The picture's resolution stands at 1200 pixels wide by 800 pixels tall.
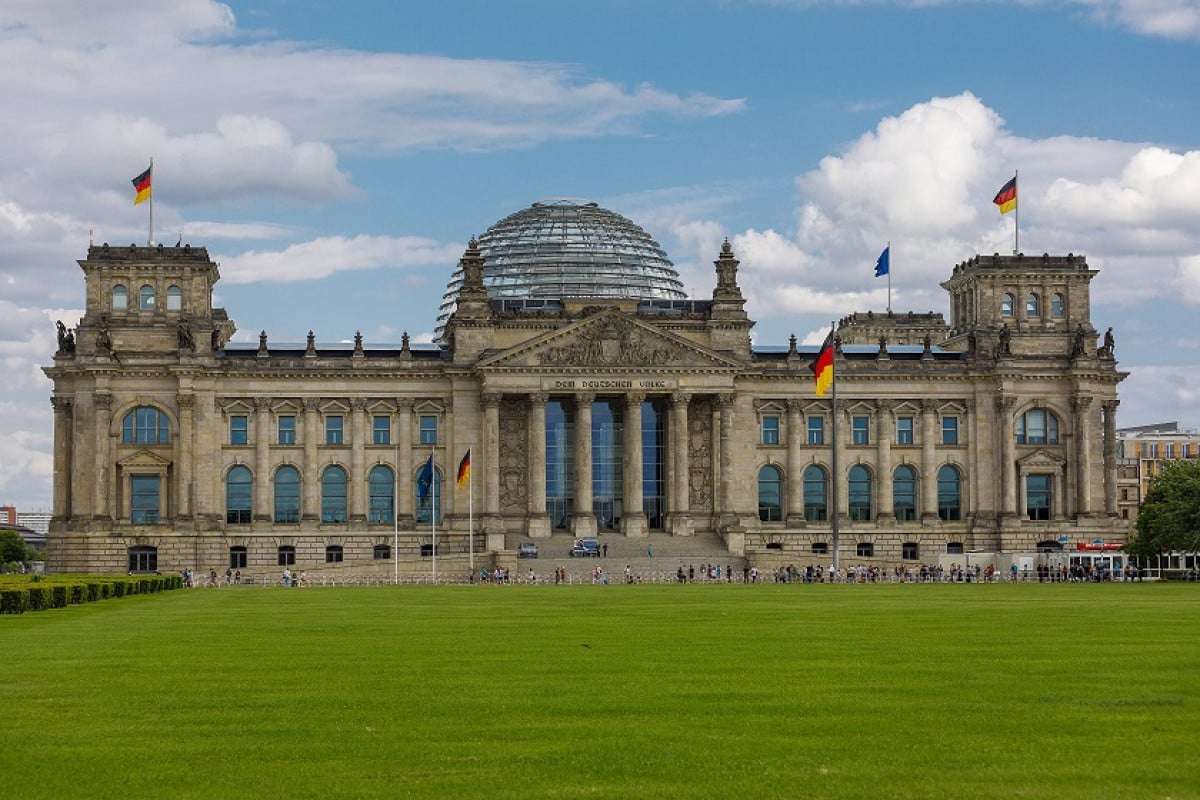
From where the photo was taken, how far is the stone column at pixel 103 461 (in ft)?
466

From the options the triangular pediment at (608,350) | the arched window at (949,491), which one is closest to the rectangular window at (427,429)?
the triangular pediment at (608,350)

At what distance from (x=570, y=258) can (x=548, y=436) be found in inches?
921

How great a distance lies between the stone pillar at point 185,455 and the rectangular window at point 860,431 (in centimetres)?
5382

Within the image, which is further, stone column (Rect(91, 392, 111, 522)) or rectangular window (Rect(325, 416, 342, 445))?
rectangular window (Rect(325, 416, 342, 445))

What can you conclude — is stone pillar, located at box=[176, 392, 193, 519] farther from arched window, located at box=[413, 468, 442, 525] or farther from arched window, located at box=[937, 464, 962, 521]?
arched window, located at box=[937, 464, 962, 521]

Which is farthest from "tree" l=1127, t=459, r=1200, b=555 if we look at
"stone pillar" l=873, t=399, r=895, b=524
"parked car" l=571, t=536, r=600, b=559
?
"parked car" l=571, t=536, r=600, b=559

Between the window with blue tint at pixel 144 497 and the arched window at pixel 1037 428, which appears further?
the arched window at pixel 1037 428

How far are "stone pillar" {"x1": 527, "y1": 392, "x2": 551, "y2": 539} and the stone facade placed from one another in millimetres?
177

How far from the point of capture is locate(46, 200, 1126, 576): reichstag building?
473 ft

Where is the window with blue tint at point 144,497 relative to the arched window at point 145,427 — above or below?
below

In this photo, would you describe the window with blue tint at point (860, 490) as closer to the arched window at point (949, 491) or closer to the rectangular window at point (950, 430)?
the arched window at point (949, 491)

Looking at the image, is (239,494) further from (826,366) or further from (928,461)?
(928,461)

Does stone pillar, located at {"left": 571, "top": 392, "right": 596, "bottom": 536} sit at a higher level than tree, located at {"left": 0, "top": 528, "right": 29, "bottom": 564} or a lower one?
higher

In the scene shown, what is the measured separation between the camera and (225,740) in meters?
27.4
